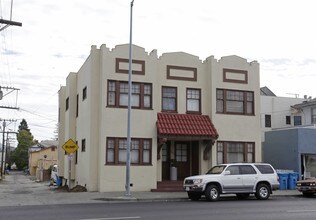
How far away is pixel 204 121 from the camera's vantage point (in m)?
28.4

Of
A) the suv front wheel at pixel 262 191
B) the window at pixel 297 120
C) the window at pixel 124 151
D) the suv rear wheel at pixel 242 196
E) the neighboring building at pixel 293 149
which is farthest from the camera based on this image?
the window at pixel 297 120

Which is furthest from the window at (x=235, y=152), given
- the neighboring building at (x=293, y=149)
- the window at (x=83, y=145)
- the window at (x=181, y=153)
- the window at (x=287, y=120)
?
the window at (x=287, y=120)

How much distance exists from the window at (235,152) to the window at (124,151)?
15.6ft

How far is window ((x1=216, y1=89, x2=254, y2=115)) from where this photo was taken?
29266mm

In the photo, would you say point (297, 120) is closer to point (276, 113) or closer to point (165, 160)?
point (276, 113)

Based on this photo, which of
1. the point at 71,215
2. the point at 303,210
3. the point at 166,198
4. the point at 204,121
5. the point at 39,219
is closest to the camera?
the point at 39,219

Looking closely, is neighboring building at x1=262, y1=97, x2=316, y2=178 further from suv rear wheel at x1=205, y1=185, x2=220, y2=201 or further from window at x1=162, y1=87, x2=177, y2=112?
suv rear wheel at x1=205, y1=185, x2=220, y2=201

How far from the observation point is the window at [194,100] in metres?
28.9

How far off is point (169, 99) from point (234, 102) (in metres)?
4.35

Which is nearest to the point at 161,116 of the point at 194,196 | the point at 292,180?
the point at 194,196

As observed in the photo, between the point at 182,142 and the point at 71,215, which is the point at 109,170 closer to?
the point at 182,142

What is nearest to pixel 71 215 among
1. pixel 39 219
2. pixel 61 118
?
pixel 39 219

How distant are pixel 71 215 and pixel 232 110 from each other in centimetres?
1690

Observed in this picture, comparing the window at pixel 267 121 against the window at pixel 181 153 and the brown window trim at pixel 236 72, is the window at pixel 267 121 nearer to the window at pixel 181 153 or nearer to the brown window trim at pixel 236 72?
the brown window trim at pixel 236 72
